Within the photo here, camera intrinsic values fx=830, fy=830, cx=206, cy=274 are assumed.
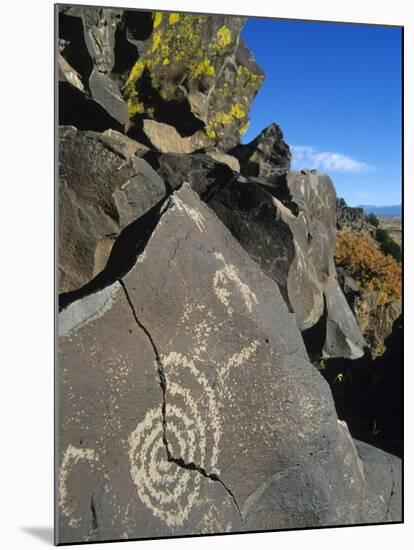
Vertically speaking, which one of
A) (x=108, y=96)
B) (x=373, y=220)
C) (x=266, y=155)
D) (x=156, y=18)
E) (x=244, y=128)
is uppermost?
(x=156, y=18)

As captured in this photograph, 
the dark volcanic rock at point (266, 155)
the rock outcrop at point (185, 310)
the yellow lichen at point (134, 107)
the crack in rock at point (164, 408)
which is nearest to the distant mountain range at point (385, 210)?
the rock outcrop at point (185, 310)

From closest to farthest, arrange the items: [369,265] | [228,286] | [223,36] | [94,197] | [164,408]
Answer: [164,408] → [228,286] → [94,197] → [223,36] → [369,265]

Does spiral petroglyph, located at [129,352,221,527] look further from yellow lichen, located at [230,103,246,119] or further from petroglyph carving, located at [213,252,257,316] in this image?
yellow lichen, located at [230,103,246,119]

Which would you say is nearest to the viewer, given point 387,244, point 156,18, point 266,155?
point 156,18

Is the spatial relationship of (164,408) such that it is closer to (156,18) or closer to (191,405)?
(191,405)

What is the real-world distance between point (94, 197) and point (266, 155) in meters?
1.52

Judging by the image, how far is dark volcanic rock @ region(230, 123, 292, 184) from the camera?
5.75 m

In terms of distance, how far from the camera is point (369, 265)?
613cm

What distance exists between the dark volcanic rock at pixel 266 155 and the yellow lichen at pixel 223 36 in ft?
2.10

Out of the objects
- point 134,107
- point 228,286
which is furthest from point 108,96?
point 228,286

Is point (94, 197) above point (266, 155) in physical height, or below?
below

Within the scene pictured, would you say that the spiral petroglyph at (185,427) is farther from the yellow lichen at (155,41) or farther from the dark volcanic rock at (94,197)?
the yellow lichen at (155,41)

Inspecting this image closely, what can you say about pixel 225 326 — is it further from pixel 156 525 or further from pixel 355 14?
pixel 355 14

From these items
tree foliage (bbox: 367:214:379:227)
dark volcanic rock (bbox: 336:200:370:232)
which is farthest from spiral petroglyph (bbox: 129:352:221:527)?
dark volcanic rock (bbox: 336:200:370:232)
